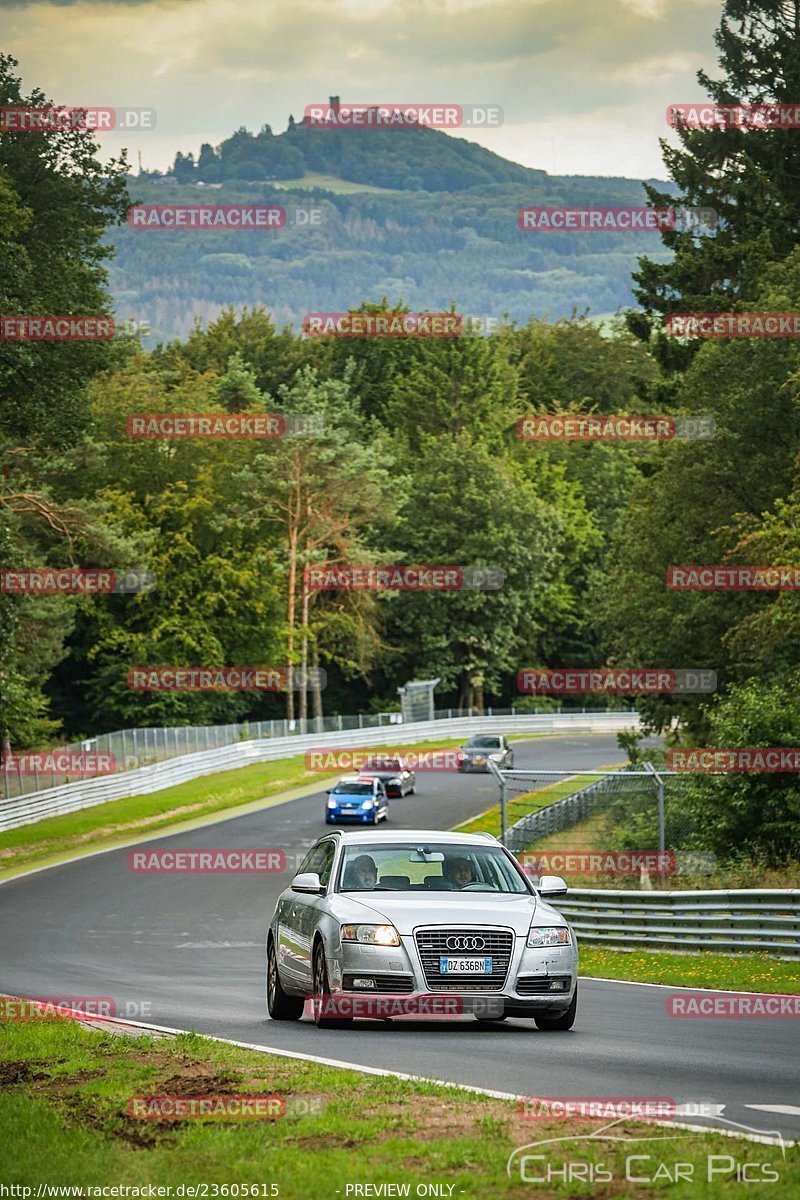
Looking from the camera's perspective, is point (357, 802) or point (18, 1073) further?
point (357, 802)

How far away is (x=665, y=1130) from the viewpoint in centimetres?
833

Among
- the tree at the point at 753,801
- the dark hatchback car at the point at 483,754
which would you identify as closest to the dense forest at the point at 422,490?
the tree at the point at 753,801

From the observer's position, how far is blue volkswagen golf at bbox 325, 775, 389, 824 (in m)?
50.5

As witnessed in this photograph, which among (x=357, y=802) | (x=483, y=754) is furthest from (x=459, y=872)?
(x=483, y=754)

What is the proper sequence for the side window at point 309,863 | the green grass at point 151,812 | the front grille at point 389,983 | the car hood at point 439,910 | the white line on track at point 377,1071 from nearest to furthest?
the white line on track at point 377,1071
the front grille at point 389,983
the car hood at point 439,910
the side window at point 309,863
the green grass at point 151,812

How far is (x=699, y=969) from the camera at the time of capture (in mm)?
20734

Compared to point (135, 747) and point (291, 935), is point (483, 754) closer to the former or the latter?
point (135, 747)

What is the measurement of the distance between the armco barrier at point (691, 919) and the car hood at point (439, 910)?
7073mm

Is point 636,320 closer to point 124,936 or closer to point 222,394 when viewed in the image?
point 124,936

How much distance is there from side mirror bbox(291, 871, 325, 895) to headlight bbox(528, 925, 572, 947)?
177cm

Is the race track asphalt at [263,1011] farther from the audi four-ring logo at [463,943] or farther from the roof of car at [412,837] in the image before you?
the roof of car at [412,837]

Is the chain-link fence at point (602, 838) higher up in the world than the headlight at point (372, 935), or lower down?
lower down

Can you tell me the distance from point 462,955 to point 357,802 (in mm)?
37586

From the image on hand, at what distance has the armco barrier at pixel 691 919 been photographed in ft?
67.8
